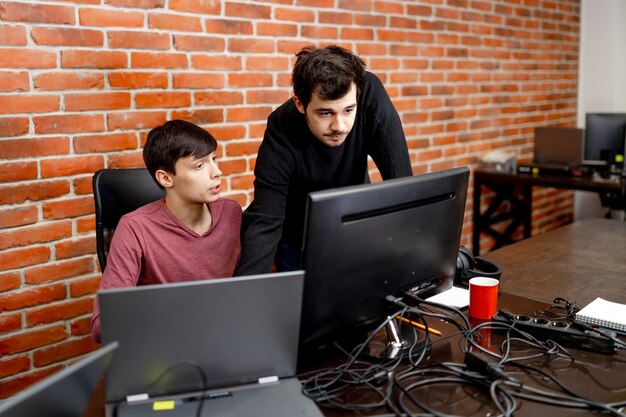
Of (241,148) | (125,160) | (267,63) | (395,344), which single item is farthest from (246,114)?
(395,344)

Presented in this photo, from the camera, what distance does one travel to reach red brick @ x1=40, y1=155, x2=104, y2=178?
2.10 m

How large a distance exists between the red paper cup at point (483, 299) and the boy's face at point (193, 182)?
75cm

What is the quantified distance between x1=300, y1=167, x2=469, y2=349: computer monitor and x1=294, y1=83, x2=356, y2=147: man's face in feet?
1.22

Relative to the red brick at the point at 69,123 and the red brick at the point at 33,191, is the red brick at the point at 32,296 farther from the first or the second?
the red brick at the point at 69,123

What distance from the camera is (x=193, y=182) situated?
167cm

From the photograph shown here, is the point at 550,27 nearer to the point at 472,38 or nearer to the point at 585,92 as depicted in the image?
the point at 585,92

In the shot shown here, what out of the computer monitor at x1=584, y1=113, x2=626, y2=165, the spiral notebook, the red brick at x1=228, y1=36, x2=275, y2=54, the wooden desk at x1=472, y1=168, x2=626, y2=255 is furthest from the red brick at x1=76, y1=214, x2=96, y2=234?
the computer monitor at x1=584, y1=113, x2=626, y2=165

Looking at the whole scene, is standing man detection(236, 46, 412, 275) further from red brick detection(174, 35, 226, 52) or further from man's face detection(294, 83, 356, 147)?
red brick detection(174, 35, 226, 52)

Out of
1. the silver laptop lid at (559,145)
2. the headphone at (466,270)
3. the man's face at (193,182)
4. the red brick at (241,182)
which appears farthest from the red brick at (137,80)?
the silver laptop lid at (559,145)

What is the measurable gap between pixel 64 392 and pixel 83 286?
4.75ft

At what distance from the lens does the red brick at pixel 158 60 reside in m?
2.28

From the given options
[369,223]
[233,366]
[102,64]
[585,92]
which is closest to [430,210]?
[369,223]

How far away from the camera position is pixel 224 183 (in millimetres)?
2625

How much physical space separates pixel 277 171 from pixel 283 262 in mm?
476
